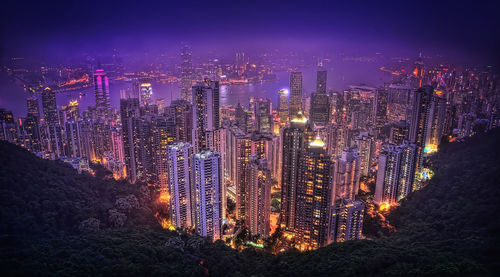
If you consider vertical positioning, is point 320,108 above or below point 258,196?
above

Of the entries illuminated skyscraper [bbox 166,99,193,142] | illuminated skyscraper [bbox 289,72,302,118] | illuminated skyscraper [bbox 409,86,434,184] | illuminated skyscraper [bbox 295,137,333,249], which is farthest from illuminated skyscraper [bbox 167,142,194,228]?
illuminated skyscraper [bbox 289,72,302,118]

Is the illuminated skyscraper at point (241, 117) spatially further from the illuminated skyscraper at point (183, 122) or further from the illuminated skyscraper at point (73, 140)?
the illuminated skyscraper at point (73, 140)

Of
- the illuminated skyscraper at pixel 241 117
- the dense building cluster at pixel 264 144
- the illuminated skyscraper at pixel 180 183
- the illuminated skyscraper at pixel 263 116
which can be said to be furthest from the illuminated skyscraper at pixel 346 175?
the illuminated skyscraper at pixel 241 117

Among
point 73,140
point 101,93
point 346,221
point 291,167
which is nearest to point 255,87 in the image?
point 101,93

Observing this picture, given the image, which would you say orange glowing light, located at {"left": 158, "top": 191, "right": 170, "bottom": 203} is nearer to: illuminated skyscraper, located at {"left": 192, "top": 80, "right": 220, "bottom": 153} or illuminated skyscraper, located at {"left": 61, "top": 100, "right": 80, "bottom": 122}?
illuminated skyscraper, located at {"left": 192, "top": 80, "right": 220, "bottom": 153}

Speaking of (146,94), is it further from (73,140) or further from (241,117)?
(241,117)

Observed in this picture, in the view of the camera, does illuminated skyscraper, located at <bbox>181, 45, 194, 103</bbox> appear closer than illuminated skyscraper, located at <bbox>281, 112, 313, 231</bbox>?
No
